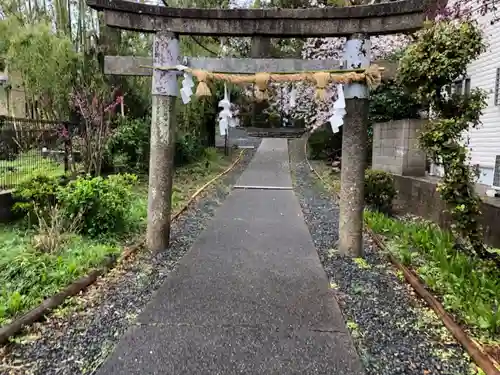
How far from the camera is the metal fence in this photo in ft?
22.2

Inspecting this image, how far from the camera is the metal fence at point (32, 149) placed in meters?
6.77

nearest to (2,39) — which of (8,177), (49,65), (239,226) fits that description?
(49,65)

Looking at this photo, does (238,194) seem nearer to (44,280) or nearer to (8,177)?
(8,177)

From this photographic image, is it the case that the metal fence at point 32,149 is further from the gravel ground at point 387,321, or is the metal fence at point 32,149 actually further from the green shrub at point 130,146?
the gravel ground at point 387,321

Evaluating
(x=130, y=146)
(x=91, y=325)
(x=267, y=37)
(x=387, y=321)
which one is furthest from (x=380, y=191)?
(x=130, y=146)

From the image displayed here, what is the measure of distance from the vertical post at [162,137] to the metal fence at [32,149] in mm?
2263

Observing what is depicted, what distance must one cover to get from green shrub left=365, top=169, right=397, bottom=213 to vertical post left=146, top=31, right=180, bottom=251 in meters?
4.21

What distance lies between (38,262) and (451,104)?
187 inches

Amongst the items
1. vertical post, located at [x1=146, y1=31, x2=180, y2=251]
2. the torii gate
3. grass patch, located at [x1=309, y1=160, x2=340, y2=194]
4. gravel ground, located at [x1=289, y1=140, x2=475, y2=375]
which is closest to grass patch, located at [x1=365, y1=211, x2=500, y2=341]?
gravel ground, located at [x1=289, y1=140, x2=475, y2=375]

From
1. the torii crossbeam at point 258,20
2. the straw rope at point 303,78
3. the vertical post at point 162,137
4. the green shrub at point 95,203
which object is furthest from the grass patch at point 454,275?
the green shrub at point 95,203

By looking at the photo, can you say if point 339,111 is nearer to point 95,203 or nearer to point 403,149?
point 95,203

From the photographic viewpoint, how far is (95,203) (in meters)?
5.87

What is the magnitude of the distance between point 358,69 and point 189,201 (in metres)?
5.40

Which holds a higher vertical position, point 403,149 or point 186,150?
point 403,149
